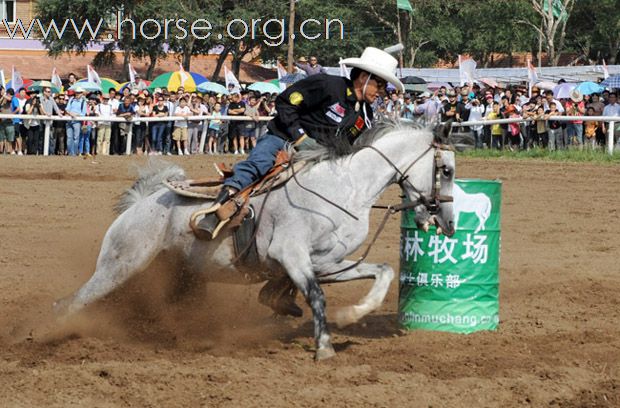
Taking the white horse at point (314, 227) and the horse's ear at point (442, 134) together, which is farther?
the horse's ear at point (442, 134)

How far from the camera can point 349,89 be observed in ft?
27.7

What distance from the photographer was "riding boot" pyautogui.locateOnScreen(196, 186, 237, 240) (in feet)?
27.0

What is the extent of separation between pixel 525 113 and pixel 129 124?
961 centimetres

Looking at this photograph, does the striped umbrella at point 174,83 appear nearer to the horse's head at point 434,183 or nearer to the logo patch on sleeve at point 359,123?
the logo patch on sleeve at point 359,123

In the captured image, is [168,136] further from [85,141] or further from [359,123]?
[359,123]

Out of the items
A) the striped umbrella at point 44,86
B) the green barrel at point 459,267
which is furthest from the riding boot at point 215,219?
the striped umbrella at point 44,86

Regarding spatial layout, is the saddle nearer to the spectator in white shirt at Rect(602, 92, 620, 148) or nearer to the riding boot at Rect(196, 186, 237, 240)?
the riding boot at Rect(196, 186, 237, 240)

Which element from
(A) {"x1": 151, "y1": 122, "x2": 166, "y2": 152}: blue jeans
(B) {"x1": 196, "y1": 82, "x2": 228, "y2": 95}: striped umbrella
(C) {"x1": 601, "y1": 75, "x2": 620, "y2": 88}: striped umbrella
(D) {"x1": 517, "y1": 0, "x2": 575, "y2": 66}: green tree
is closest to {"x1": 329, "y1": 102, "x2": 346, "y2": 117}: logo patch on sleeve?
(A) {"x1": 151, "y1": 122, "x2": 166, "y2": 152}: blue jeans

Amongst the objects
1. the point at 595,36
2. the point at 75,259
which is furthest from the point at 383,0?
the point at 75,259

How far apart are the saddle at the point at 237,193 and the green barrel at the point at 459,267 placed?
4.12ft

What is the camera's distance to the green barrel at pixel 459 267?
8852 millimetres

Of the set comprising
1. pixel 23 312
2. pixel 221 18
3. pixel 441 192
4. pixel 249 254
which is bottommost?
pixel 23 312

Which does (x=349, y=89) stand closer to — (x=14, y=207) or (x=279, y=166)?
(x=279, y=166)

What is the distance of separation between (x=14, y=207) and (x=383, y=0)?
47.8 m
